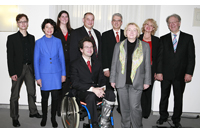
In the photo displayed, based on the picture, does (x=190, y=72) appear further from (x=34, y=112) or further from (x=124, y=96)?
(x=34, y=112)

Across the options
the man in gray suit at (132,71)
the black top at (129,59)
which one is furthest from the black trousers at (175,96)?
the black top at (129,59)

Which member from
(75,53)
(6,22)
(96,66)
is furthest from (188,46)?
(6,22)

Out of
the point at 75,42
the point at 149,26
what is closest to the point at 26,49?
the point at 75,42

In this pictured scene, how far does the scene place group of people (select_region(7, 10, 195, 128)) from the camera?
2521 mm

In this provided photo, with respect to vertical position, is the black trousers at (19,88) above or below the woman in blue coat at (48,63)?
below

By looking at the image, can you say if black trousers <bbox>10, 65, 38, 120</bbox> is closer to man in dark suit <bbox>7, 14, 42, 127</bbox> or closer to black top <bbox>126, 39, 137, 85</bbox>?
man in dark suit <bbox>7, 14, 42, 127</bbox>

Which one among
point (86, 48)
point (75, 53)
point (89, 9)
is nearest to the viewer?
point (86, 48)

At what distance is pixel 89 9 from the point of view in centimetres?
411

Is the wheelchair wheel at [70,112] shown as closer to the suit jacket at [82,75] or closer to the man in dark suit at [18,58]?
the suit jacket at [82,75]

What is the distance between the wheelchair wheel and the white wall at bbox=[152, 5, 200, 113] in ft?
6.38

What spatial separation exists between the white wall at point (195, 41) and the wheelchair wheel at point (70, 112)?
76.5 inches

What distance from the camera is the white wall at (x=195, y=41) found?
3472 millimetres

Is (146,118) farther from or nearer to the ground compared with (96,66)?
nearer to the ground

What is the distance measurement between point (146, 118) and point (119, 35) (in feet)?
5.70
